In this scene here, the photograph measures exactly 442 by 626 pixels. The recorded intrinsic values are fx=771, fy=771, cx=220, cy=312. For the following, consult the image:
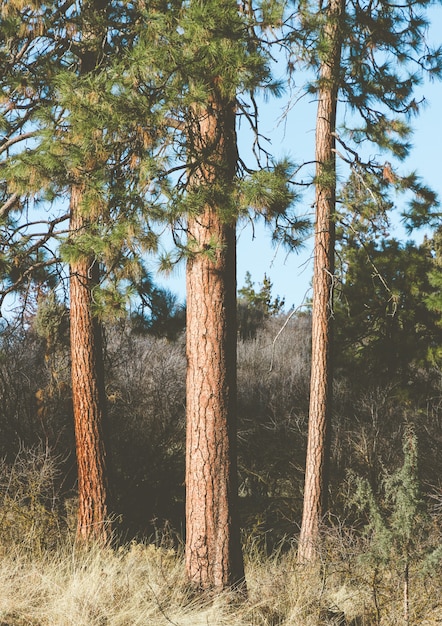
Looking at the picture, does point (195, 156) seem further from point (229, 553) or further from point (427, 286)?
point (427, 286)

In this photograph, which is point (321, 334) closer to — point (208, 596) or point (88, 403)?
point (88, 403)

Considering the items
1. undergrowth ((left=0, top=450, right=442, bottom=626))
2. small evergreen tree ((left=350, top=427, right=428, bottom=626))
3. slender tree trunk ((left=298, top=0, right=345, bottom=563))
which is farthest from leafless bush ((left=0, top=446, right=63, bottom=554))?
small evergreen tree ((left=350, top=427, right=428, bottom=626))

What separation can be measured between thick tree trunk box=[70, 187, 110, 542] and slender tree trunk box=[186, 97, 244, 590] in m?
2.67

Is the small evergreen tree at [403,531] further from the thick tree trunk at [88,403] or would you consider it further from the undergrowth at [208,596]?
the thick tree trunk at [88,403]

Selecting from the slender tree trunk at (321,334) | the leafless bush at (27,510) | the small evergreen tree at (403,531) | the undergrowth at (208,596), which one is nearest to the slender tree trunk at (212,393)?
the undergrowth at (208,596)

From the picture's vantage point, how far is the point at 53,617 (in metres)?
6.00

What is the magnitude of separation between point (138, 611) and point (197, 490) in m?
1.17

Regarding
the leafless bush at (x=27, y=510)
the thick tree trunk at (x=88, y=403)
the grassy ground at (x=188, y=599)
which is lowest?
the grassy ground at (x=188, y=599)

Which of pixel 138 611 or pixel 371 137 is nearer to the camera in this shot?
pixel 138 611

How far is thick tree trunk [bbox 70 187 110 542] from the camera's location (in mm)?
9219

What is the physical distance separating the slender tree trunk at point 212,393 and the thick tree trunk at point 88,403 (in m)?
2.67

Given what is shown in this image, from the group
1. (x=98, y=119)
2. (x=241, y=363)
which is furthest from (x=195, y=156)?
(x=241, y=363)

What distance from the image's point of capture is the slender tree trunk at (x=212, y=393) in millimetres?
6766

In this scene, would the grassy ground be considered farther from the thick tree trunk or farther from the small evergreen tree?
the thick tree trunk
